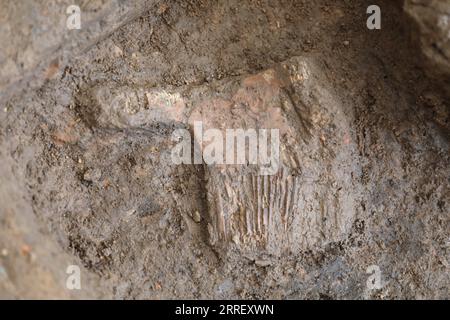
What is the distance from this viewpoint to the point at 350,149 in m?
1.77

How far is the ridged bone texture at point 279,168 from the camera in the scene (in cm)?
173

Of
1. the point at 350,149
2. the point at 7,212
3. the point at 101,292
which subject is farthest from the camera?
the point at 350,149

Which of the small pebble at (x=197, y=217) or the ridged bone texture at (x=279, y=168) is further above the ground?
the ridged bone texture at (x=279, y=168)

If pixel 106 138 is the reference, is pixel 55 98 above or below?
above

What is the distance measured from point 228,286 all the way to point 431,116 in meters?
0.73

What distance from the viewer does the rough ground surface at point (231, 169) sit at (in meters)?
1.71

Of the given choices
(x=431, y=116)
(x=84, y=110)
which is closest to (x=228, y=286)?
(x=84, y=110)

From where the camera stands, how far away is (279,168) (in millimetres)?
1732

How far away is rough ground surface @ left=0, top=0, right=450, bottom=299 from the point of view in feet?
5.60

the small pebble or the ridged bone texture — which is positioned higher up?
the ridged bone texture

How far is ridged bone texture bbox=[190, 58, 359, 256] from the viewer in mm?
1732

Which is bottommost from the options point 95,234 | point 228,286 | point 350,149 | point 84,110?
point 228,286

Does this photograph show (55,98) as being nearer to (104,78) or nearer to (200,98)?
(104,78)

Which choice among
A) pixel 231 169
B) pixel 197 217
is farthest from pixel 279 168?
pixel 197 217
